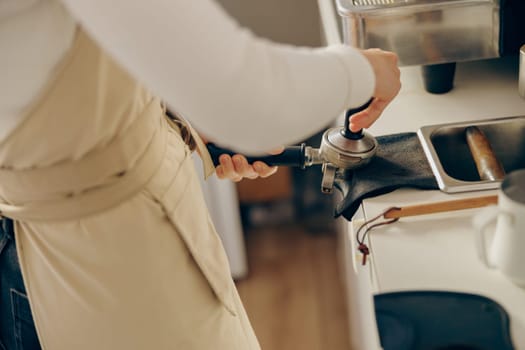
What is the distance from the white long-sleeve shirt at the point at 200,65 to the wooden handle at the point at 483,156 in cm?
33

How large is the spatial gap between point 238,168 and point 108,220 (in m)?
0.28

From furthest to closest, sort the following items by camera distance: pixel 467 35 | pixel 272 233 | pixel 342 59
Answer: pixel 272 233 → pixel 467 35 → pixel 342 59

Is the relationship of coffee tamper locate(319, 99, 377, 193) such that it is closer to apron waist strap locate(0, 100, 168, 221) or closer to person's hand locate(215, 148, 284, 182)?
person's hand locate(215, 148, 284, 182)

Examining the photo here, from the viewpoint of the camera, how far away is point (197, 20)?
0.58 m

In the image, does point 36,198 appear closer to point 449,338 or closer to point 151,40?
point 151,40

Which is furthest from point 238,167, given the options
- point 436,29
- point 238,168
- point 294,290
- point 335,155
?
point 294,290

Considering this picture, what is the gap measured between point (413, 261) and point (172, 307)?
1.02 feet

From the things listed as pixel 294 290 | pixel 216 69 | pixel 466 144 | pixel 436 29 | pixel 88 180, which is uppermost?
pixel 216 69

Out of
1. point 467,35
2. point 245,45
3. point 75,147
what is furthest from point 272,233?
point 245,45

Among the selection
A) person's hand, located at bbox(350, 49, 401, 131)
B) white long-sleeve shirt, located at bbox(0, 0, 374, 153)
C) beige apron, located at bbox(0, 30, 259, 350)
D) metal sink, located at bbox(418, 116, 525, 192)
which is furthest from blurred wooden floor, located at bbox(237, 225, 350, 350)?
white long-sleeve shirt, located at bbox(0, 0, 374, 153)

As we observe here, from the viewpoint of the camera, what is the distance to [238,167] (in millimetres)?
1051

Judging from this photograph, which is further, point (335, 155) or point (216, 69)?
point (335, 155)

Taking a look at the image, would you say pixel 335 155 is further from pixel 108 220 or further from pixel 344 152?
pixel 108 220

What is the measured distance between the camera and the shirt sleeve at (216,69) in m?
0.57
